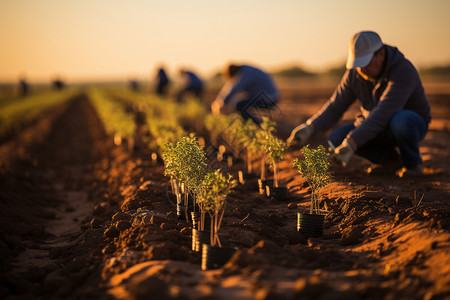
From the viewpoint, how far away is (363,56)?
435 cm

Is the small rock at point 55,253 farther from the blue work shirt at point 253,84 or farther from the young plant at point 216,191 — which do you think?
the blue work shirt at point 253,84

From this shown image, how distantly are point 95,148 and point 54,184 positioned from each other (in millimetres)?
3579

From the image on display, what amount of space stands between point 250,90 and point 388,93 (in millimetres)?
3292

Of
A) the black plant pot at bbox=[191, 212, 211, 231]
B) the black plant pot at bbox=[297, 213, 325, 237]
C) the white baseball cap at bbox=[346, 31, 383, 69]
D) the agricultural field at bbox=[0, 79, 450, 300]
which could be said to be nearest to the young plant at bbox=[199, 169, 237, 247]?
the agricultural field at bbox=[0, 79, 450, 300]

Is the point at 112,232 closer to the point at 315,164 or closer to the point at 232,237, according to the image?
the point at 232,237

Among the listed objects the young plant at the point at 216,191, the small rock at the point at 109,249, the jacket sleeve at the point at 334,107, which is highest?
the jacket sleeve at the point at 334,107

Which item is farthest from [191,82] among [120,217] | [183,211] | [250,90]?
[183,211]

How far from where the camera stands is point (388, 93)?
4586 mm

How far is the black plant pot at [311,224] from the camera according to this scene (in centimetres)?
362

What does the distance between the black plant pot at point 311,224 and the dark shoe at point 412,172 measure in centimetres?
205

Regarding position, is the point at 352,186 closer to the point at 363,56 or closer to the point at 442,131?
the point at 363,56

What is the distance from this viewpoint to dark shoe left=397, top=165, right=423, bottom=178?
502cm

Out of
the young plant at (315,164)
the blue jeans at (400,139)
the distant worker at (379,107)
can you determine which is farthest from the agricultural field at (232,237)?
the young plant at (315,164)

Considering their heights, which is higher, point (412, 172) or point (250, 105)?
point (250, 105)
